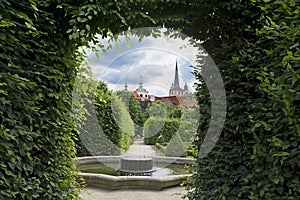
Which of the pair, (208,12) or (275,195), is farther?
(208,12)

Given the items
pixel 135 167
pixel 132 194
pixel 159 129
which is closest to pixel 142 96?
pixel 159 129

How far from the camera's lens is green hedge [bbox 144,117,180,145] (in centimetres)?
946

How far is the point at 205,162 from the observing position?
247 cm

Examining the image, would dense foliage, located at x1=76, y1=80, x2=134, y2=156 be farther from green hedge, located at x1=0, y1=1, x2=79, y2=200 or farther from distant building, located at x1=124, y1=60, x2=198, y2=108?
green hedge, located at x1=0, y1=1, x2=79, y2=200

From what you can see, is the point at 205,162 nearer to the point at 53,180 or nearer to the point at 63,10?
the point at 53,180

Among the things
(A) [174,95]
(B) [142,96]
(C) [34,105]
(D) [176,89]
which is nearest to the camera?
(C) [34,105]

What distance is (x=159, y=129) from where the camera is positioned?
9.90 meters

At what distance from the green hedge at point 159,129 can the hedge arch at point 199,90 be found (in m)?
6.74

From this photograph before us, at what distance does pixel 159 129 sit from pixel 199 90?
7.23 metres

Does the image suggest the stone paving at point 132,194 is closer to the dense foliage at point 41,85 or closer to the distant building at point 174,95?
the distant building at point 174,95

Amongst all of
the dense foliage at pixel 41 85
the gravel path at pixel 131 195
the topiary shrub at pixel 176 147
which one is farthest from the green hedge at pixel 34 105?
the topiary shrub at pixel 176 147

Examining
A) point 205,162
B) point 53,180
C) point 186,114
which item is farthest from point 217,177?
point 186,114

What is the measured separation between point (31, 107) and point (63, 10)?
808 millimetres

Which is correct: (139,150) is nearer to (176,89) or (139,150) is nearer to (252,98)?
(176,89)
